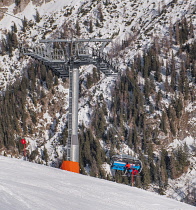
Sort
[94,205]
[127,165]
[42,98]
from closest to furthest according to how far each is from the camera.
Result: [94,205], [127,165], [42,98]

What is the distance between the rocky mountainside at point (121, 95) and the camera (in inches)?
1841

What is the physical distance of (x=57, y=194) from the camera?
9883 mm

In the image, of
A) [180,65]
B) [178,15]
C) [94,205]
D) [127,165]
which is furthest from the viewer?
[178,15]

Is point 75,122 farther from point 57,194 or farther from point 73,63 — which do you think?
point 57,194

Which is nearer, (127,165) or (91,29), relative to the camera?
(127,165)

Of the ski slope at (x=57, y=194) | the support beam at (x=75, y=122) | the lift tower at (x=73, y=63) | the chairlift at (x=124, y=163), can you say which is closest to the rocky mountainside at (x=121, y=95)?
the chairlift at (x=124, y=163)

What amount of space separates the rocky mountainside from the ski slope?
29.8 m

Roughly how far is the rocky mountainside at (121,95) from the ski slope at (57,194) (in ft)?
97.7

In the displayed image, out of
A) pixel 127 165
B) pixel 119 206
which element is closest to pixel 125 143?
pixel 127 165

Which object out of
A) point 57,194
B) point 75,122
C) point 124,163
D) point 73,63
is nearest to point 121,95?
point 124,163

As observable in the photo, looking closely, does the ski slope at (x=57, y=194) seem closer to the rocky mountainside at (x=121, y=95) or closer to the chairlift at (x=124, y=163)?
the chairlift at (x=124, y=163)

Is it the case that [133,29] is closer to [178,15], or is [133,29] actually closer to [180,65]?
[178,15]

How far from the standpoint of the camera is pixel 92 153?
48938 millimetres

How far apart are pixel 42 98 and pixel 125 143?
58.2ft
